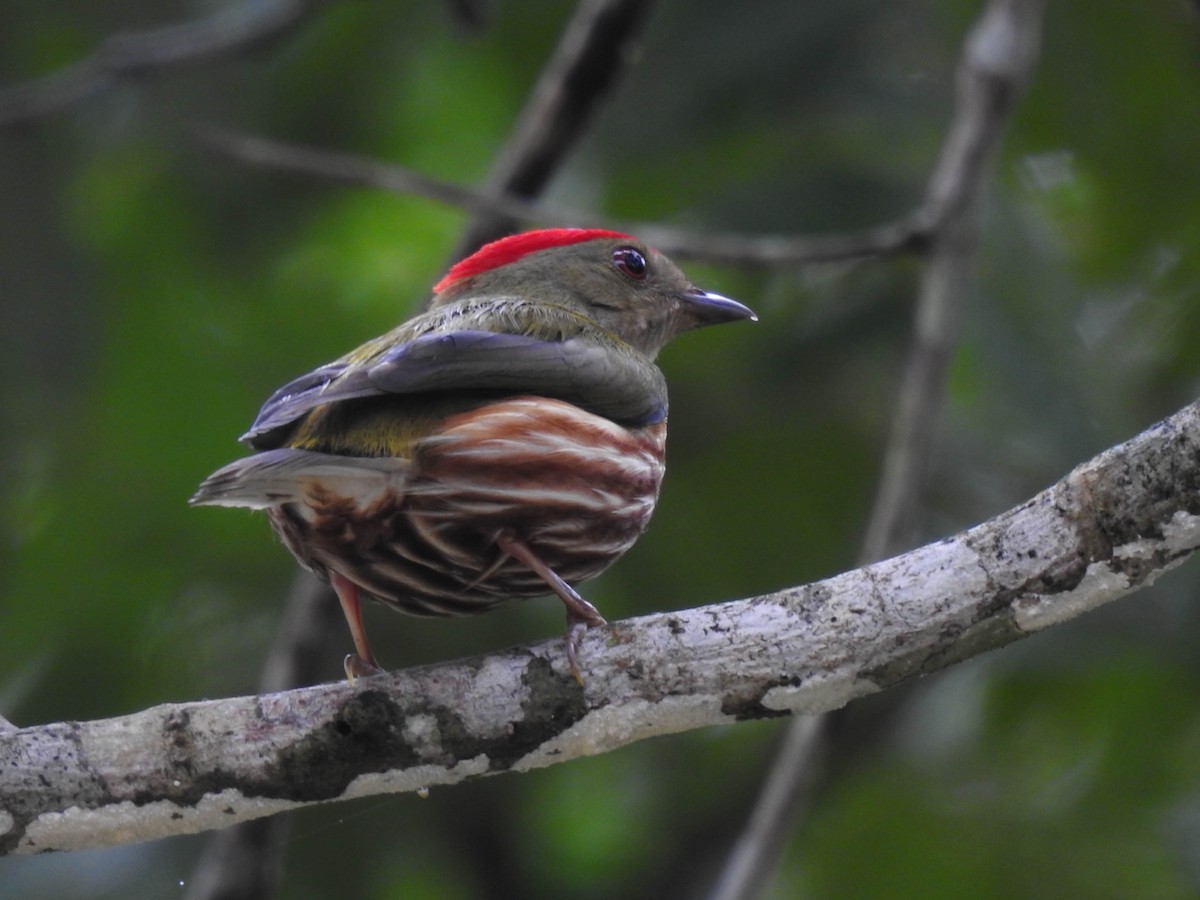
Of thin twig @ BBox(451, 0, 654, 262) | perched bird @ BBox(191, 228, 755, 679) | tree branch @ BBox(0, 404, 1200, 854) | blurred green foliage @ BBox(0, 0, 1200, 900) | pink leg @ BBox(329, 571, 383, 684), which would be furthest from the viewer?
blurred green foliage @ BBox(0, 0, 1200, 900)

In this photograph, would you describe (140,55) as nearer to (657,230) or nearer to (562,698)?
(657,230)

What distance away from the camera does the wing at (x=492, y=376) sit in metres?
3.29

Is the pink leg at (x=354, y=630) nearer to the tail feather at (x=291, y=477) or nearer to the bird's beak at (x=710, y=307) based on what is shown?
the tail feather at (x=291, y=477)

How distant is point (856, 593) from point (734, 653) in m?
0.25

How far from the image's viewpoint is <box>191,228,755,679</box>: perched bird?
10.8ft

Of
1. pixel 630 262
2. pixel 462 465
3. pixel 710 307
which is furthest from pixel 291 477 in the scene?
pixel 710 307

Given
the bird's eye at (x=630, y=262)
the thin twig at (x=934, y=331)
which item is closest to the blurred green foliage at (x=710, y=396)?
the thin twig at (x=934, y=331)

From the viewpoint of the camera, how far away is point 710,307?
4664 mm

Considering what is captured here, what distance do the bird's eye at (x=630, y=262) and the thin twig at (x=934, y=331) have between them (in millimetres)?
858

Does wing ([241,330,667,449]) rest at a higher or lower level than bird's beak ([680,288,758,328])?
higher

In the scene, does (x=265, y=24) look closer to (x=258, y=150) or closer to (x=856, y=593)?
(x=258, y=150)

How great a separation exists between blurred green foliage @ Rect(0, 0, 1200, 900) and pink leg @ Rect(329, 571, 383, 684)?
198 centimetres

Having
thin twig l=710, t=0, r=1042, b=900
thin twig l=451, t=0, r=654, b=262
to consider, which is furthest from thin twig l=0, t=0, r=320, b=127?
thin twig l=710, t=0, r=1042, b=900

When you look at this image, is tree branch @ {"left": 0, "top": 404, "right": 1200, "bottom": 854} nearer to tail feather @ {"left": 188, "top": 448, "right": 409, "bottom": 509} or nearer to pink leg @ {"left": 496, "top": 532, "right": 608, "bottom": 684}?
pink leg @ {"left": 496, "top": 532, "right": 608, "bottom": 684}
